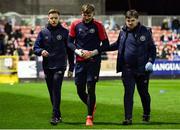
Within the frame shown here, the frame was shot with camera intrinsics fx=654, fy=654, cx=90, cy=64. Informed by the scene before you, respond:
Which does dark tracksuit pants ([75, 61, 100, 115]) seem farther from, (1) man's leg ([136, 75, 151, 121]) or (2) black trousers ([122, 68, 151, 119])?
(1) man's leg ([136, 75, 151, 121])

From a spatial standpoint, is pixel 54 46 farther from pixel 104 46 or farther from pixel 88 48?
pixel 104 46

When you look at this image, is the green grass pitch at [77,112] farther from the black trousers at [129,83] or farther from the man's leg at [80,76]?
the man's leg at [80,76]

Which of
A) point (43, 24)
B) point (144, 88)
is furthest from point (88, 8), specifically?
point (43, 24)

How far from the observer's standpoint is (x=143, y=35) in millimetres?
12055

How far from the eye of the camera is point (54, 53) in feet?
40.2

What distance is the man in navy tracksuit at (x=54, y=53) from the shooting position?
477 inches

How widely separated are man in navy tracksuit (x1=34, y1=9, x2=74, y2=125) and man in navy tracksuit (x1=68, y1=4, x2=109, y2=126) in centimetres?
27

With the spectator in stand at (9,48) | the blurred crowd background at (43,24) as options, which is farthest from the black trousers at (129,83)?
the spectator in stand at (9,48)

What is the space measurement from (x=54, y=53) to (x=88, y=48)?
69 cm

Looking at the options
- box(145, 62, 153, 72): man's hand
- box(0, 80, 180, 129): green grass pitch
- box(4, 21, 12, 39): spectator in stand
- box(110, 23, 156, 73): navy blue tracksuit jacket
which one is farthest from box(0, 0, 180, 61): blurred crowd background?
box(145, 62, 153, 72): man's hand

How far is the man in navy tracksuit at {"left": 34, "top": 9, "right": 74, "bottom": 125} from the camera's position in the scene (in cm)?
1212

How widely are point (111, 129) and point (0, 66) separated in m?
20.7

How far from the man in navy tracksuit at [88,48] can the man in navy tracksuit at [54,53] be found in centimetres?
27

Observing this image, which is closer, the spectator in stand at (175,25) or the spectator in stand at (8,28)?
the spectator in stand at (8,28)
